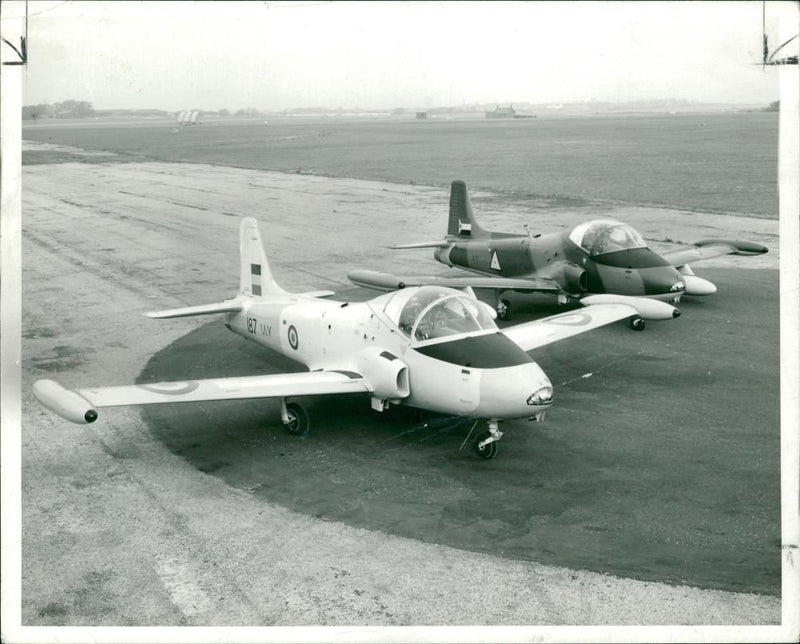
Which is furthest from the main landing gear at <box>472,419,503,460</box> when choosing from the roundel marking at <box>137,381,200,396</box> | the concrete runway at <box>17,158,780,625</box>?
the roundel marking at <box>137,381,200,396</box>

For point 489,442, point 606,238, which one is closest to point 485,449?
point 489,442

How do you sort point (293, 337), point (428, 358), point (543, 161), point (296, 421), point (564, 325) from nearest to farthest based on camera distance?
point (428, 358) → point (296, 421) → point (293, 337) → point (564, 325) → point (543, 161)

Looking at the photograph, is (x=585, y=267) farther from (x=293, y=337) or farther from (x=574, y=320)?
(x=293, y=337)

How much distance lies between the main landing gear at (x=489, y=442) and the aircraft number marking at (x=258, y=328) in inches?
211

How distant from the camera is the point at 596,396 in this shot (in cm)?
1480

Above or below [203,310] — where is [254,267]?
above

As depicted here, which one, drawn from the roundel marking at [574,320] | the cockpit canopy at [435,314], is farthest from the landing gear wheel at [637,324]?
the cockpit canopy at [435,314]

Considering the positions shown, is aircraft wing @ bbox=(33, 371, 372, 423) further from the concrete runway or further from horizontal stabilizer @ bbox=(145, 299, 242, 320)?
horizontal stabilizer @ bbox=(145, 299, 242, 320)

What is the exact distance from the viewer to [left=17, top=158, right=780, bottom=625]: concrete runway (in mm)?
8656

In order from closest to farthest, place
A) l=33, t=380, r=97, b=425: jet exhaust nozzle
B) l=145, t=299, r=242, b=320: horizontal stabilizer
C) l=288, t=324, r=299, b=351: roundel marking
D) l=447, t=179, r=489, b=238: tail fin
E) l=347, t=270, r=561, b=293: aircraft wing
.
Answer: l=33, t=380, r=97, b=425: jet exhaust nozzle
l=288, t=324, r=299, b=351: roundel marking
l=145, t=299, r=242, b=320: horizontal stabilizer
l=347, t=270, r=561, b=293: aircraft wing
l=447, t=179, r=489, b=238: tail fin

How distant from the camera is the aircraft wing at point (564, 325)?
49.3ft

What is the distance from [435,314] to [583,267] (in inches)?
329

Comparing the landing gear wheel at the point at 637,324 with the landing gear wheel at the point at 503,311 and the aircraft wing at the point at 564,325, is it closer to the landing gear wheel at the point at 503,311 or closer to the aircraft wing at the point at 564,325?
the aircraft wing at the point at 564,325

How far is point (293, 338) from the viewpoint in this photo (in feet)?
49.0
